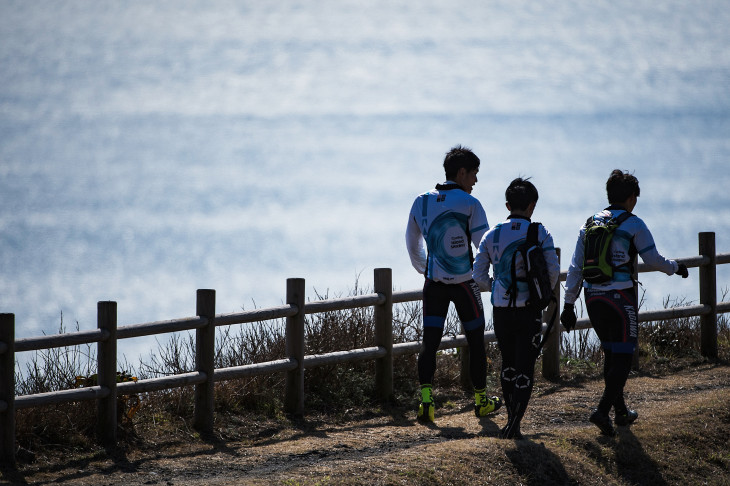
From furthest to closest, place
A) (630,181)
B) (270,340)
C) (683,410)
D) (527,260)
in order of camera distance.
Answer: (270,340), (683,410), (630,181), (527,260)

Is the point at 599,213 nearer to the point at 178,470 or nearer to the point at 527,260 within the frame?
the point at 527,260

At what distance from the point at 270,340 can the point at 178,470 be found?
3.19m

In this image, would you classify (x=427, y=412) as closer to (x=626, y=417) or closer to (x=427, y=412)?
(x=427, y=412)

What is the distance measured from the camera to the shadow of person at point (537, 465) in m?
6.72

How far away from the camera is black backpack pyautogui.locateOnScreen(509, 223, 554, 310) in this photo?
21.8ft

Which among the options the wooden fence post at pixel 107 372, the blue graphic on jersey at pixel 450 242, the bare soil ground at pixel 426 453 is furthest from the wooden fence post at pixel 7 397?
the blue graphic on jersey at pixel 450 242

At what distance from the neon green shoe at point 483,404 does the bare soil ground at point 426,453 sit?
0.29 feet

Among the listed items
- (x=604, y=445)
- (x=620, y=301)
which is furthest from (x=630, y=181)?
(x=604, y=445)

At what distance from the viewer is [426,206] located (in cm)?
779

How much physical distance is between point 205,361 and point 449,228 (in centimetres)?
242

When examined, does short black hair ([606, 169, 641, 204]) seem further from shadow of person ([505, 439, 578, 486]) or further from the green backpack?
shadow of person ([505, 439, 578, 486])

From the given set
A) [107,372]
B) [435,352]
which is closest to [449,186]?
[435,352]

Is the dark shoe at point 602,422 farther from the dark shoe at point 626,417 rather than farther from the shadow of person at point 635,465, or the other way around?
the dark shoe at point 626,417

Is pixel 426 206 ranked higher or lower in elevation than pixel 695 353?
higher
